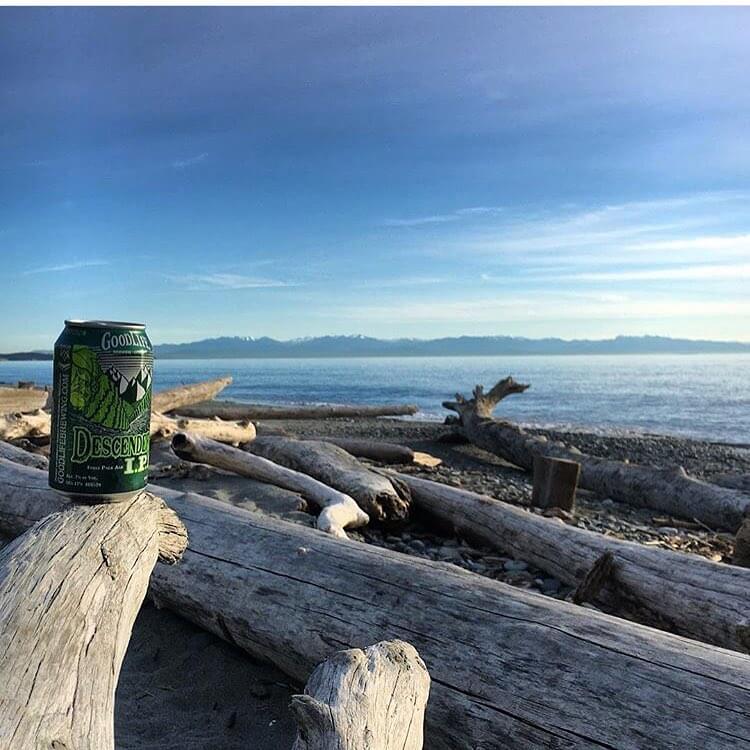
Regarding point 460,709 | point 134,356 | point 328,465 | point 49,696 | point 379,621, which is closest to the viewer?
point 49,696

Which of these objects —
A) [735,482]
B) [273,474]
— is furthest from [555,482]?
[735,482]

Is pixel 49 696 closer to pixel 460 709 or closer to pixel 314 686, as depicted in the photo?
pixel 314 686

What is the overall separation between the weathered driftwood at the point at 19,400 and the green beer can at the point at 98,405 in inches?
349

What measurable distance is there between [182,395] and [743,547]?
10624mm

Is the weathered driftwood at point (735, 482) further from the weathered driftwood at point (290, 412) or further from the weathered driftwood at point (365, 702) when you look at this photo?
the weathered driftwood at point (290, 412)

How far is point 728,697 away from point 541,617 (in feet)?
2.36

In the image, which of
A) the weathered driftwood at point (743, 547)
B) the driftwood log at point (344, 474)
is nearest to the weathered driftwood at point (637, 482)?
the weathered driftwood at point (743, 547)

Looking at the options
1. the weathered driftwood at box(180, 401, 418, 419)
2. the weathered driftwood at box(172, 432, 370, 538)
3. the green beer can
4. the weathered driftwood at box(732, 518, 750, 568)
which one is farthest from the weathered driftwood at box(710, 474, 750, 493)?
the weathered driftwood at box(180, 401, 418, 419)

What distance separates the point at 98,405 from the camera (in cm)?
201

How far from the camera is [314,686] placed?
2045mm

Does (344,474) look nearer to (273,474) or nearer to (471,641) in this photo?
(273,474)

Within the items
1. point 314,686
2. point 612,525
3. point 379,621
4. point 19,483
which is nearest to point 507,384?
point 612,525

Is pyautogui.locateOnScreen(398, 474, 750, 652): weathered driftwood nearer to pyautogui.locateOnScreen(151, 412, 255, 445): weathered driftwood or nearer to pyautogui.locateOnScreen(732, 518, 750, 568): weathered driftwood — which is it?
pyautogui.locateOnScreen(732, 518, 750, 568): weathered driftwood

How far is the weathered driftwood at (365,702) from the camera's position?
1.87 m
